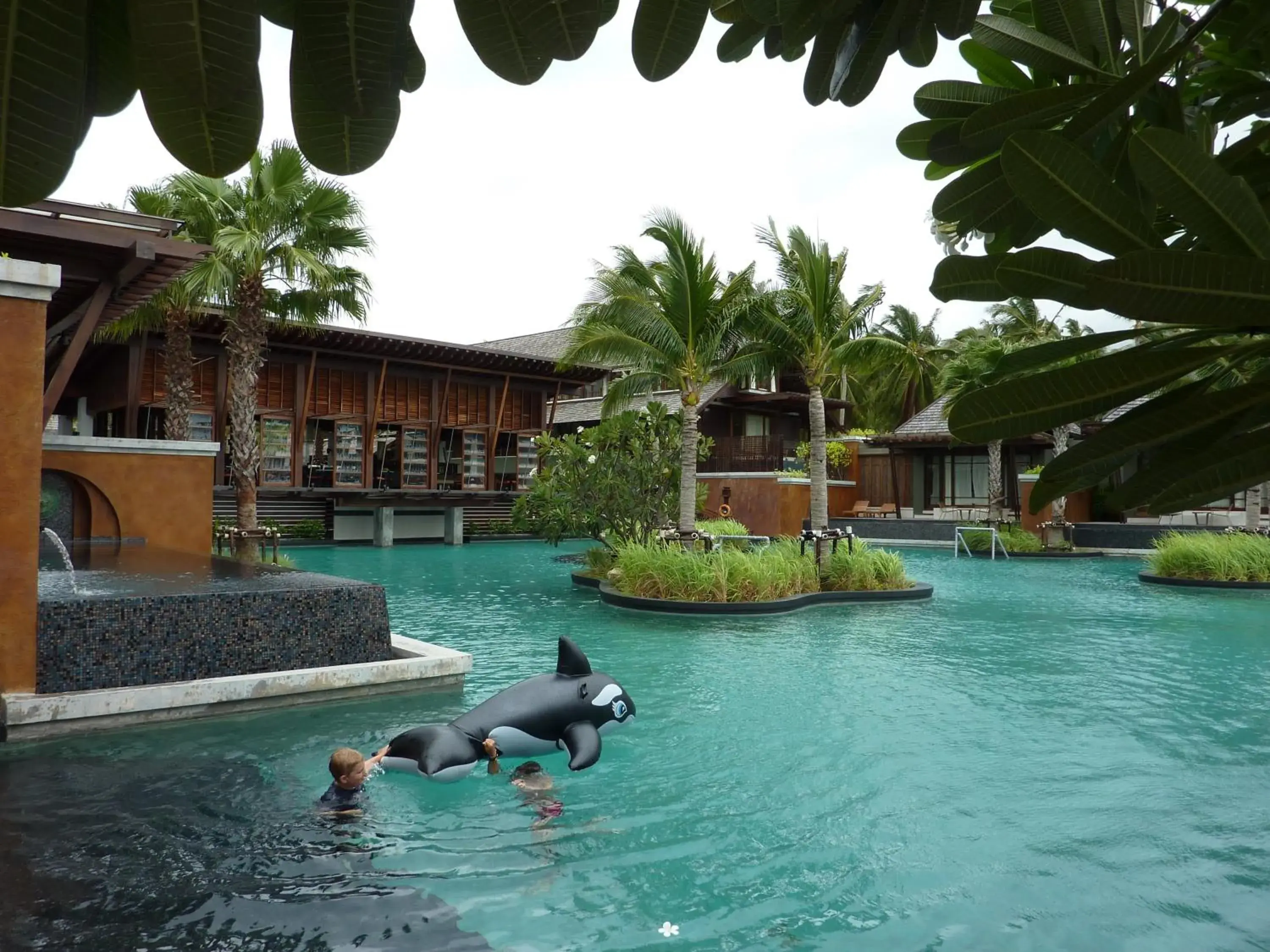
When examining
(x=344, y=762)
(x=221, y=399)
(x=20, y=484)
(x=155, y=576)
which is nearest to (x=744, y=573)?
(x=155, y=576)

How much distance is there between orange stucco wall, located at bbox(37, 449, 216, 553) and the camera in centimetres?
1338

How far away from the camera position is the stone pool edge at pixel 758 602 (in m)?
13.8

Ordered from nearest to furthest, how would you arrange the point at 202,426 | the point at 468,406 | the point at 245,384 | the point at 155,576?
the point at 155,576 → the point at 245,384 → the point at 202,426 → the point at 468,406

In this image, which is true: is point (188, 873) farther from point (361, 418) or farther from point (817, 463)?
point (361, 418)

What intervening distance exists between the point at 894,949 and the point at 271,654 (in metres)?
5.72

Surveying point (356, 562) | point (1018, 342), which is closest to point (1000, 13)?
point (356, 562)

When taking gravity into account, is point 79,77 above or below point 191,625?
above

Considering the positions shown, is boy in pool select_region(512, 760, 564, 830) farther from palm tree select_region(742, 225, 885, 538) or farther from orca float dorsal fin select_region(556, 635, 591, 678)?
palm tree select_region(742, 225, 885, 538)

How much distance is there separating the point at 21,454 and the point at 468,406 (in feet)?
79.3

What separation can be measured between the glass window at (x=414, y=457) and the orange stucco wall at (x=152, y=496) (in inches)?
597

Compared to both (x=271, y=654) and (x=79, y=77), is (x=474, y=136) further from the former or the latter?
Result: (x=271, y=654)

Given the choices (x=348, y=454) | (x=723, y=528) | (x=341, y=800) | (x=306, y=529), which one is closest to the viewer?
(x=341, y=800)

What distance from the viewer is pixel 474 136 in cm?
176

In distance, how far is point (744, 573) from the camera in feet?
47.2
